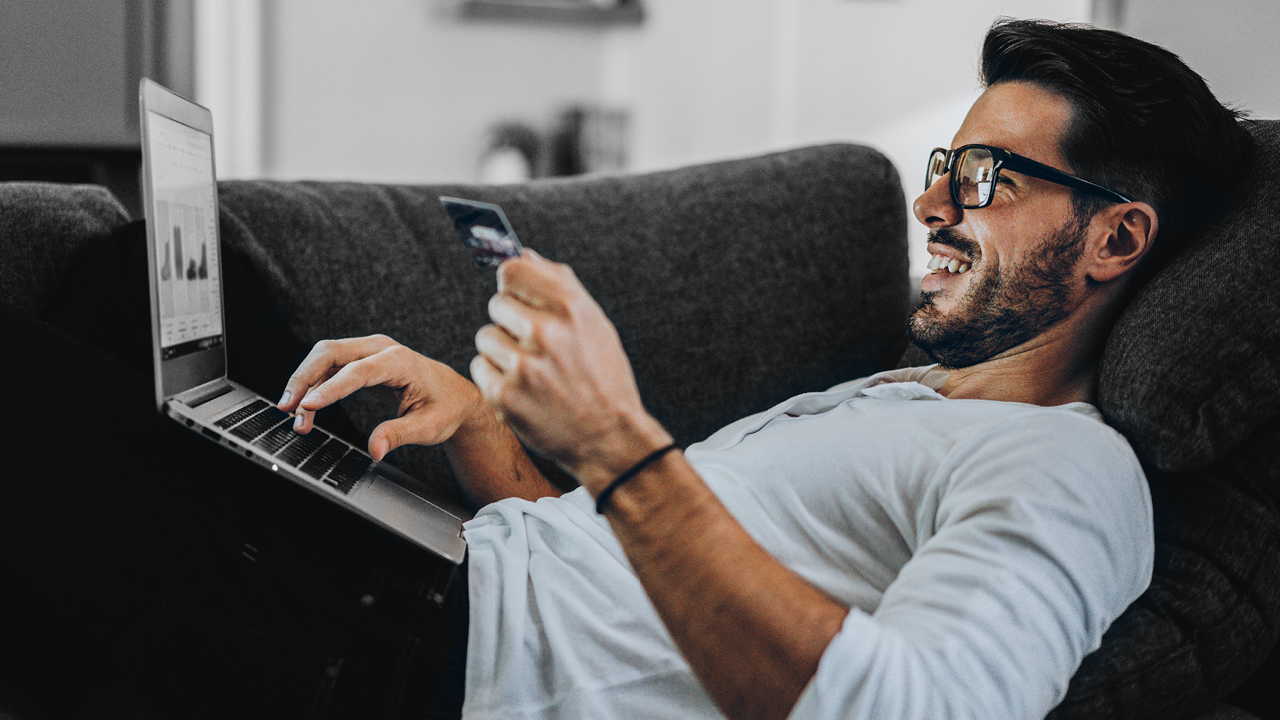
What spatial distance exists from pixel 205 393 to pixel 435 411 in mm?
200

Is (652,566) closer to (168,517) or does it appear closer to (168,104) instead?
(168,517)

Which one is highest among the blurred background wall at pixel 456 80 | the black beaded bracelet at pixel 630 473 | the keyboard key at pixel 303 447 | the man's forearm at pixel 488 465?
the blurred background wall at pixel 456 80

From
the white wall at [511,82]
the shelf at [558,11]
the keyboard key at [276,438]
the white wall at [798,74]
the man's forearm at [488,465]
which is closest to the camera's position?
the keyboard key at [276,438]

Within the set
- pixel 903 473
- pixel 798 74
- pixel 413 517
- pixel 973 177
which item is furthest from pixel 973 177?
pixel 798 74

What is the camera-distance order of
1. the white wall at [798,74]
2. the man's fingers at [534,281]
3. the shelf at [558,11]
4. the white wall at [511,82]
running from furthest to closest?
the shelf at [558,11]
the white wall at [511,82]
the white wall at [798,74]
the man's fingers at [534,281]

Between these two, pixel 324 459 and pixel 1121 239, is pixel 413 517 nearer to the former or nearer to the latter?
pixel 324 459

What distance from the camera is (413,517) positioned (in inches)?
24.8

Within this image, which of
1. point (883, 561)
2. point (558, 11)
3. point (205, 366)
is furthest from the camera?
point (558, 11)

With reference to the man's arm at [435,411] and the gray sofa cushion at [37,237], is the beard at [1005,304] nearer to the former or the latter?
the man's arm at [435,411]

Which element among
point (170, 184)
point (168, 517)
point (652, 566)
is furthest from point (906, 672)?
point (170, 184)

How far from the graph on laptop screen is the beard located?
57 centimetres

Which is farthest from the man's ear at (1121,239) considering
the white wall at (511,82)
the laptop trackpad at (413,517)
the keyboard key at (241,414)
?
the white wall at (511,82)

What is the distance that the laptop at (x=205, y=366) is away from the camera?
577 mm

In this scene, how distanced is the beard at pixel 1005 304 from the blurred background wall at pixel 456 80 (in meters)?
0.79
